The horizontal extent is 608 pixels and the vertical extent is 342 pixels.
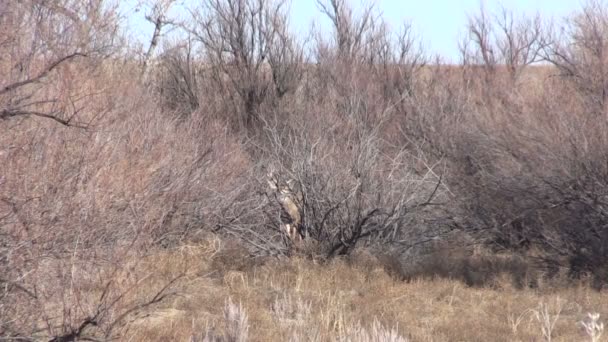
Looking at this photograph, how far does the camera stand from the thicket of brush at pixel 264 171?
621 cm

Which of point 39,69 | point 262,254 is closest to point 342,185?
point 262,254

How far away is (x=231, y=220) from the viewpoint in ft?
36.2

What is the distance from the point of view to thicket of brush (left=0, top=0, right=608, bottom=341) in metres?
6.21

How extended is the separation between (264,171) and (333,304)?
362 cm

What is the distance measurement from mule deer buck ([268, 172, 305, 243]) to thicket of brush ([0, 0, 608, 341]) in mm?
171

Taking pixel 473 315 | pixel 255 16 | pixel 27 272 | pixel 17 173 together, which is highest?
pixel 255 16

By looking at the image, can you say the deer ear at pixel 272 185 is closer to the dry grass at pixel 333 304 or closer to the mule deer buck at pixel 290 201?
the mule deer buck at pixel 290 201

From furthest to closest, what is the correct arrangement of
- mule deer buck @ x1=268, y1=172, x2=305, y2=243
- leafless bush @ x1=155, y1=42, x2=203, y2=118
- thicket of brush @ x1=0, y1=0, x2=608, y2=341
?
leafless bush @ x1=155, y1=42, x2=203, y2=118 → mule deer buck @ x1=268, y1=172, x2=305, y2=243 → thicket of brush @ x1=0, y1=0, x2=608, y2=341

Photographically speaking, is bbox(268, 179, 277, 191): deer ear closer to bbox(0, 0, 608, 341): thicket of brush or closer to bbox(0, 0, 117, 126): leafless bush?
bbox(0, 0, 608, 341): thicket of brush

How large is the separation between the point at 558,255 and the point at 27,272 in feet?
22.9

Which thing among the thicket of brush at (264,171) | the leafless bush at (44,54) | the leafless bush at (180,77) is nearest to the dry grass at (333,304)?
Result: the thicket of brush at (264,171)

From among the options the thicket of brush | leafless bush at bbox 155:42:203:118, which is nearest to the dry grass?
the thicket of brush

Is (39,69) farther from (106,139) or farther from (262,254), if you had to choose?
(262,254)

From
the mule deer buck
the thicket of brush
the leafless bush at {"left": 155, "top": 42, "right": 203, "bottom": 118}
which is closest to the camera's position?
the thicket of brush
